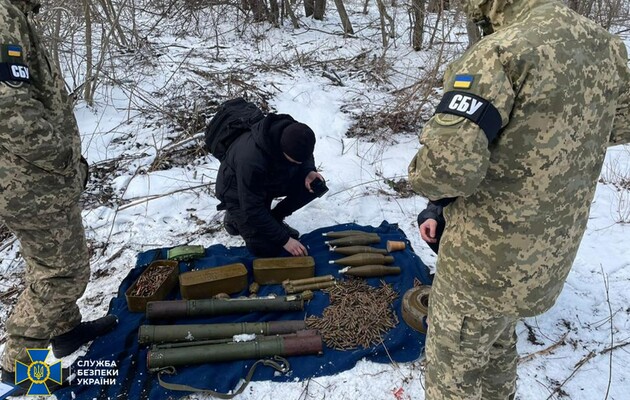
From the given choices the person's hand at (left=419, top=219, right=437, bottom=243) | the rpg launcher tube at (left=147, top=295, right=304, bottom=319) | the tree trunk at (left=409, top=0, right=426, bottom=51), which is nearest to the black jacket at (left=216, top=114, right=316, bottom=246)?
the rpg launcher tube at (left=147, top=295, right=304, bottom=319)

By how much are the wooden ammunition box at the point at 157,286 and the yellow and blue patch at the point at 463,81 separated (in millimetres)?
2927

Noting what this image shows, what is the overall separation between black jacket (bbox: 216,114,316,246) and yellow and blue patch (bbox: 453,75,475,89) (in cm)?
226

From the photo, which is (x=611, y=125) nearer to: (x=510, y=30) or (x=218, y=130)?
(x=510, y=30)

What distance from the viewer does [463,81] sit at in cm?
170

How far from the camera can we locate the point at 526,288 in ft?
6.73

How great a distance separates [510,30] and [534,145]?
0.44 meters

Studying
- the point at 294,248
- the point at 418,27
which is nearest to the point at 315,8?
the point at 418,27

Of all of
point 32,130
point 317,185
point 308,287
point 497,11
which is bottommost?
point 308,287

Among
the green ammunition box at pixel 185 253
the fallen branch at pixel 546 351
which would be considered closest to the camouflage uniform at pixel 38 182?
the green ammunition box at pixel 185 253

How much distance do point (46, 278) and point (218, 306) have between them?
1.23 m

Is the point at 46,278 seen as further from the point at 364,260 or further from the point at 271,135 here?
the point at 364,260

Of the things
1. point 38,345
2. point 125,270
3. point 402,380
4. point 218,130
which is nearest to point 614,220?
point 402,380

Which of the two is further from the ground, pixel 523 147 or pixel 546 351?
pixel 523 147

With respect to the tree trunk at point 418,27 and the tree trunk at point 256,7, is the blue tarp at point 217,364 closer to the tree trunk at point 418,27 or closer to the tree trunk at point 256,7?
A: the tree trunk at point 418,27
